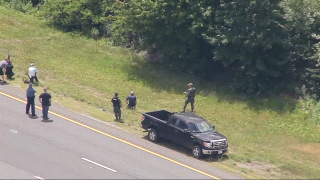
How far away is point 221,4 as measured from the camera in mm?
38438

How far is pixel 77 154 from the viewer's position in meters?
25.7

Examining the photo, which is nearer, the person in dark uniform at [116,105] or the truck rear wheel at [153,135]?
the truck rear wheel at [153,135]

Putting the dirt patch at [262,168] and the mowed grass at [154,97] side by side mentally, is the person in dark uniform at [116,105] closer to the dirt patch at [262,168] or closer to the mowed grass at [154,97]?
the mowed grass at [154,97]

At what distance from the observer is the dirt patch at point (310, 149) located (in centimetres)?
3030

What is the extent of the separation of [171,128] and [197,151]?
5.86 feet

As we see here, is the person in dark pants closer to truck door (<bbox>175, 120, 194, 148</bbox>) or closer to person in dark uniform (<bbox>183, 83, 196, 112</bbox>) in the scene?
truck door (<bbox>175, 120, 194, 148</bbox>)

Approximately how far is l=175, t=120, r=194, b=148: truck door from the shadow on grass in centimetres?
870

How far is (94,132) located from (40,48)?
48.0ft

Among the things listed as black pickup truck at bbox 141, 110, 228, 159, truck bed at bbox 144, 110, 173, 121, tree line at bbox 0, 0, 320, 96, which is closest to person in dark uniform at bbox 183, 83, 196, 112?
truck bed at bbox 144, 110, 173, 121

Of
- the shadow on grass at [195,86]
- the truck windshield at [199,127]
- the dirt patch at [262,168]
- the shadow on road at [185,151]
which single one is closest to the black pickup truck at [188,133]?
the truck windshield at [199,127]

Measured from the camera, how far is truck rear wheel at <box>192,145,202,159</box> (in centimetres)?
2678

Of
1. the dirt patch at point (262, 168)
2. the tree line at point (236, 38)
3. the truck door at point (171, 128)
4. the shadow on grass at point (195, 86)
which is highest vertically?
the tree line at point (236, 38)

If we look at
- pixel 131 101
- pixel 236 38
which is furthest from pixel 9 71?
pixel 236 38

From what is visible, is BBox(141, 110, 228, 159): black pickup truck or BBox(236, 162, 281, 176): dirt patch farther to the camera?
BBox(141, 110, 228, 159): black pickup truck
